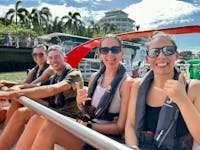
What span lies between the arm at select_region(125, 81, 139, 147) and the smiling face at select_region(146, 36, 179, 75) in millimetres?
227

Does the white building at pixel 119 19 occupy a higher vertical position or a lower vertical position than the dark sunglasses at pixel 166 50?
higher

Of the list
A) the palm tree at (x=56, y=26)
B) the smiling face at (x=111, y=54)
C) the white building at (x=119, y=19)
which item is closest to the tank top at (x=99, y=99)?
the smiling face at (x=111, y=54)

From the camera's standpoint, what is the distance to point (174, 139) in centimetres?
152

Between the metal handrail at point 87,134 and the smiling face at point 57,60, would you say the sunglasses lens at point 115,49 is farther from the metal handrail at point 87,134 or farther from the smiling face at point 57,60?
the smiling face at point 57,60

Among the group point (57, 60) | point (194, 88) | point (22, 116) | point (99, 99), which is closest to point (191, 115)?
point (194, 88)

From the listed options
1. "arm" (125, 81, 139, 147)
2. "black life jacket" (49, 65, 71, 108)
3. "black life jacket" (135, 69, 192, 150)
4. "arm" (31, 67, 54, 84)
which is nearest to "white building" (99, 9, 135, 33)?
"arm" (31, 67, 54, 84)

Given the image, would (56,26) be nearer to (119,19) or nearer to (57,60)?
(119,19)

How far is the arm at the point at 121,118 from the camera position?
1.89m

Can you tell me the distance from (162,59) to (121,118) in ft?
1.71

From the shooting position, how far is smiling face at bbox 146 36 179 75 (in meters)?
1.59

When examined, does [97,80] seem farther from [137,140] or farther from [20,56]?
[20,56]

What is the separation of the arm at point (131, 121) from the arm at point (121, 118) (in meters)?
0.08

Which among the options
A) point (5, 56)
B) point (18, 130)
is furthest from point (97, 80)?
point (5, 56)

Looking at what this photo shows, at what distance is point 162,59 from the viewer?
1.59 m
